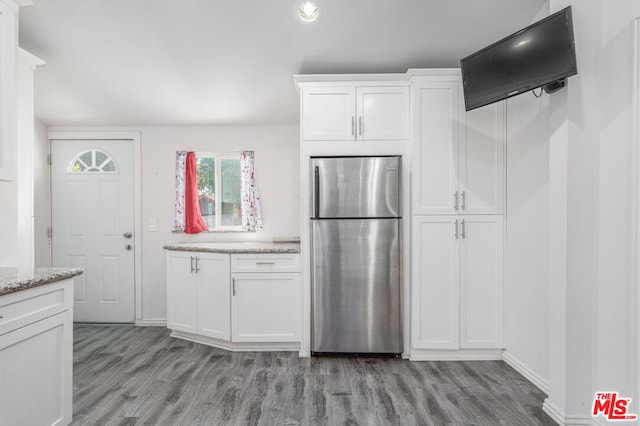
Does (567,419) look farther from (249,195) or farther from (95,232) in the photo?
(95,232)

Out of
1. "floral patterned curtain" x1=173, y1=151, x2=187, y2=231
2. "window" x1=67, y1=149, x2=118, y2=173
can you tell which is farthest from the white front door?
"floral patterned curtain" x1=173, y1=151, x2=187, y2=231

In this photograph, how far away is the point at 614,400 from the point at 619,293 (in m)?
0.56

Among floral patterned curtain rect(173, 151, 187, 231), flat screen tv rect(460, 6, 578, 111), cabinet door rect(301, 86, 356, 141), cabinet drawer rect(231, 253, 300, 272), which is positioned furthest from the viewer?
floral patterned curtain rect(173, 151, 187, 231)

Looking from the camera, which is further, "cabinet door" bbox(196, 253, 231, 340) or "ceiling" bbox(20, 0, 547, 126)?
"cabinet door" bbox(196, 253, 231, 340)

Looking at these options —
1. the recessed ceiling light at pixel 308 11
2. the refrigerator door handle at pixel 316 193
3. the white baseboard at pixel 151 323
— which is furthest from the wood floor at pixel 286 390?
the recessed ceiling light at pixel 308 11

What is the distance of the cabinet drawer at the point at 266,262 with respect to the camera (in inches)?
116

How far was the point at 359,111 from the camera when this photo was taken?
9.25 ft

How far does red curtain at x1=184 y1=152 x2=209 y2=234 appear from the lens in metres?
3.74

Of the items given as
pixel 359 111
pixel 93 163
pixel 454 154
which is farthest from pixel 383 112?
pixel 93 163

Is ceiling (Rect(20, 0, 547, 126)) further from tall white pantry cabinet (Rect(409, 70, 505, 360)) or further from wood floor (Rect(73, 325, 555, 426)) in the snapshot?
wood floor (Rect(73, 325, 555, 426))

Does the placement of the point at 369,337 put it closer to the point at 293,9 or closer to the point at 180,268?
the point at 180,268

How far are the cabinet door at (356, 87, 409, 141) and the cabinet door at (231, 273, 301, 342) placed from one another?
4.63ft

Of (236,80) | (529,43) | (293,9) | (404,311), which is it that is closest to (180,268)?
(236,80)

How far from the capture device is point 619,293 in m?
1.73
